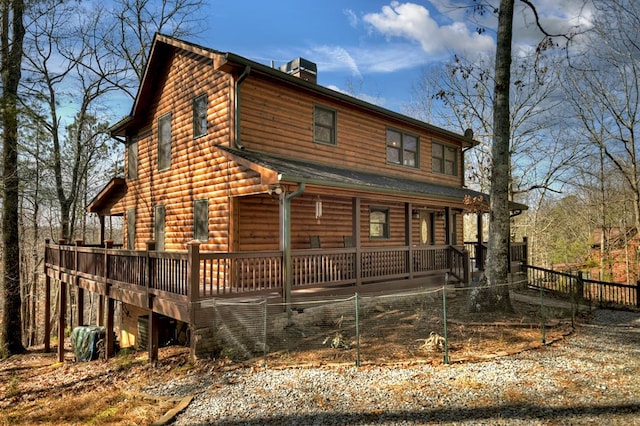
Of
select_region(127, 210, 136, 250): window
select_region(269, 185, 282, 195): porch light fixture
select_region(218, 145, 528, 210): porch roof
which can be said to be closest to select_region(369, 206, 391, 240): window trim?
select_region(218, 145, 528, 210): porch roof

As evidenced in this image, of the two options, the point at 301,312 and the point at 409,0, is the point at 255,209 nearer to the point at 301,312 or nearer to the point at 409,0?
the point at 301,312

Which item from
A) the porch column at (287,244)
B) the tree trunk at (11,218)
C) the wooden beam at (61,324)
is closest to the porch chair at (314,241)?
the porch column at (287,244)

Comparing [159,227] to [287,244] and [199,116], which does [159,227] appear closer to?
[199,116]

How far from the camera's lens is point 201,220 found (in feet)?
38.5

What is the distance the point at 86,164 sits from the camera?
21.8 m

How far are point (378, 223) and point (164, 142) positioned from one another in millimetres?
8305

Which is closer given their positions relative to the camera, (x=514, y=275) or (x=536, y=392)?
(x=536, y=392)

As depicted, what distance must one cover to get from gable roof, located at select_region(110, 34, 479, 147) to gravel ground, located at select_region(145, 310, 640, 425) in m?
7.64

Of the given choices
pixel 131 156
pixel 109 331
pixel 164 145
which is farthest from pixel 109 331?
pixel 131 156

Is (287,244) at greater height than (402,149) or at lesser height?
lesser

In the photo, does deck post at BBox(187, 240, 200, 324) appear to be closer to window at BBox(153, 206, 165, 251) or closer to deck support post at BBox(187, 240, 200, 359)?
deck support post at BBox(187, 240, 200, 359)

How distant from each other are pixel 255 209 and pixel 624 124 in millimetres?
20956

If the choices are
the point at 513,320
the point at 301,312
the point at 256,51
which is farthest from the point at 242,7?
the point at 513,320

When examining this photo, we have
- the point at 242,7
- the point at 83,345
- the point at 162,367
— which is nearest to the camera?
the point at 162,367
